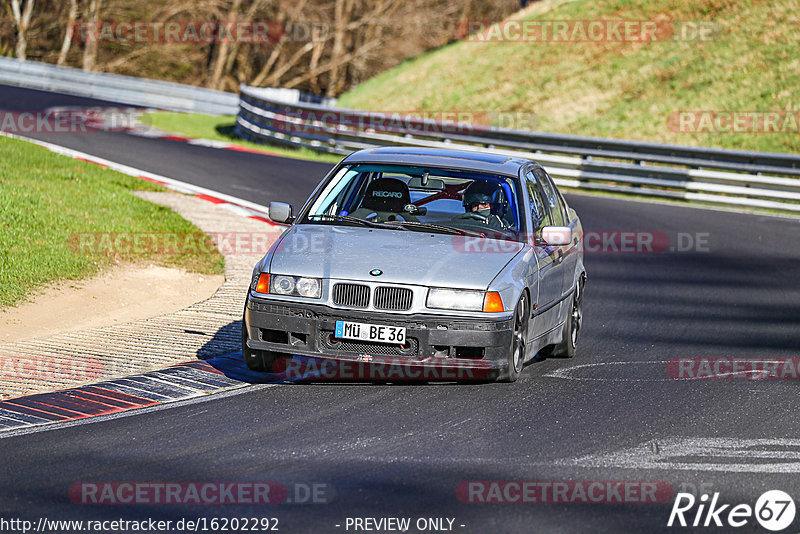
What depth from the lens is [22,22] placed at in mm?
52125

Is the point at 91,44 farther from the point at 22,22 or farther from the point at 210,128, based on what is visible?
the point at 210,128

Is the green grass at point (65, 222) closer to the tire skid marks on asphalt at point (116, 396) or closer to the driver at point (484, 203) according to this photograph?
the tire skid marks on asphalt at point (116, 396)

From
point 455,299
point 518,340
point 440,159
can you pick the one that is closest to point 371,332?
point 455,299

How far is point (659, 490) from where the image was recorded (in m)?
5.92

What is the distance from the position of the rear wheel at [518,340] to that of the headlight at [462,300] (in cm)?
26

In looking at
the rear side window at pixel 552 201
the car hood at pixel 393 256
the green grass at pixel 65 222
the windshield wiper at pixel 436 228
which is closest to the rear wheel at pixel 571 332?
the rear side window at pixel 552 201

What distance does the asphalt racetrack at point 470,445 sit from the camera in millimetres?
5480

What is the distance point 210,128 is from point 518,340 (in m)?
25.3

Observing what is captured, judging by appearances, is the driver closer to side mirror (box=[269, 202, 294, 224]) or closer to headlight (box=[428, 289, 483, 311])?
headlight (box=[428, 289, 483, 311])

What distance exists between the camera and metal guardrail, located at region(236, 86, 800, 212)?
23.1 metres

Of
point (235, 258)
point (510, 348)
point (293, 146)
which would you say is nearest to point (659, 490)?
point (510, 348)

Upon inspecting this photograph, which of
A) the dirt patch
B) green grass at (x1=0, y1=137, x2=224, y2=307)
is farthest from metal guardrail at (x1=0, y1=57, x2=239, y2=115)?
the dirt patch

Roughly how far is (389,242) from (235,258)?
17.8ft

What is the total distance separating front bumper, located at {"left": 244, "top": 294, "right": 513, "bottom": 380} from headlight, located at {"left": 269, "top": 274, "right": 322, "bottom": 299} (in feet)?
0.27
